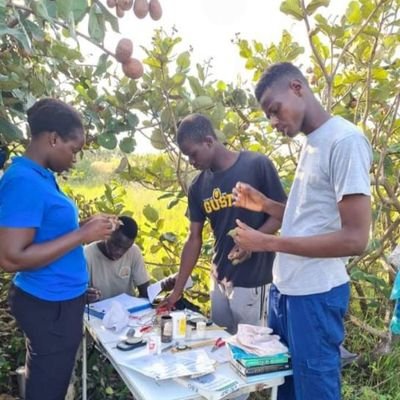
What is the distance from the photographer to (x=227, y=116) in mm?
2830

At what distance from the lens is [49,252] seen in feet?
5.25

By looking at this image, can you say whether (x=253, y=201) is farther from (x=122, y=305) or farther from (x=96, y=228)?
(x=122, y=305)

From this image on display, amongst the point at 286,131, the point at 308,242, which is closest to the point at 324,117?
the point at 286,131

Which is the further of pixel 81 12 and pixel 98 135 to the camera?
pixel 98 135

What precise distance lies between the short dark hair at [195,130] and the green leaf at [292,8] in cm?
66

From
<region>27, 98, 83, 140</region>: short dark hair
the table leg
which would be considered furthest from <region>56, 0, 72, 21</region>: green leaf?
the table leg

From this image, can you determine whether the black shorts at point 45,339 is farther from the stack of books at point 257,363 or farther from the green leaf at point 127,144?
the green leaf at point 127,144

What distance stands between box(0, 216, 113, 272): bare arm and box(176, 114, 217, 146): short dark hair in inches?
26.7

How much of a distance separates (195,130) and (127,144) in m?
0.52

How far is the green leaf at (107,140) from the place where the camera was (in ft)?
7.81

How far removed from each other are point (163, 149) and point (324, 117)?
4.61 feet

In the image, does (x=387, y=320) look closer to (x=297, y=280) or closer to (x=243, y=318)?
(x=243, y=318)

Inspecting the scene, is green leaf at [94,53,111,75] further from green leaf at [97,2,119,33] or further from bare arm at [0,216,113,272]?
bare arm at [0,216,113,272]

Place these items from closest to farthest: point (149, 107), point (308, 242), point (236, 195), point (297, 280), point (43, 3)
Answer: point (43, 3)
point (308, 242)
point (297, 280)
point (236, 195)
point (149, 107)
